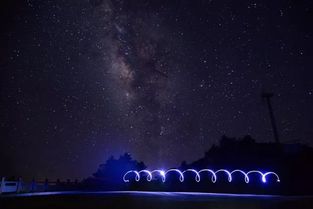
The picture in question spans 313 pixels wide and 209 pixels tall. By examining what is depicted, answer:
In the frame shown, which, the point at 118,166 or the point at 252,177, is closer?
the point at 252,177

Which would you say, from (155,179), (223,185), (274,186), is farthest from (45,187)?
(274,186)

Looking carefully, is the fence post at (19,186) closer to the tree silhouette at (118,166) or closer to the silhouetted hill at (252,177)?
the silhouetted hill at (252,177)

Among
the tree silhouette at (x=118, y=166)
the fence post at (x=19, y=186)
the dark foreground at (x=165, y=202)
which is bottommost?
the dark foreground at (x=165, y=202)

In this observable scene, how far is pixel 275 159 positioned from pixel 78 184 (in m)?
24.2

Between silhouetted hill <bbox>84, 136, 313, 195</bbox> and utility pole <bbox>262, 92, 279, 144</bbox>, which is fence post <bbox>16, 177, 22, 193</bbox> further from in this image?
utility pole <bbox>262, 92, 279, 144</bbox>

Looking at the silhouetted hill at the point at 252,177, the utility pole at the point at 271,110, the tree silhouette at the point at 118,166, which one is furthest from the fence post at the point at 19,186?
the tree silhouette at the point at 118,166

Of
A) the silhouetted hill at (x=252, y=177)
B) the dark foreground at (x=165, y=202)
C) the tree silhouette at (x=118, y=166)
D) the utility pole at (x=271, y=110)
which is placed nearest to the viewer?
the dark foreground at (x=165, y=202)

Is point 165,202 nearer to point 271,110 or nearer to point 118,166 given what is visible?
point 271,110

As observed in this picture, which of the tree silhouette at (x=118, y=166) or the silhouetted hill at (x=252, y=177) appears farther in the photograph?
the tree silhouette at (x=118, y=166)

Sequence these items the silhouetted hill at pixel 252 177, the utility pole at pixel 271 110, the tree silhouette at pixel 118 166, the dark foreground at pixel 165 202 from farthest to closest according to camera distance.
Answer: the tree silhouette at pixel 118 166 → the utility pole at pixel 271 110 → the silhouetted hill at pixel 252 177 → the dark foreground at pixel 165 202

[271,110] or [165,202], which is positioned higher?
[271,110]

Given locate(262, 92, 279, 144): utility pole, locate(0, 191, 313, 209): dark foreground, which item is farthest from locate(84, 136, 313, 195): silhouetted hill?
locate(0, 191, 313, 209): dark foreground

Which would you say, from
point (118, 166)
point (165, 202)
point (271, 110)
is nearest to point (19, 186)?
point (165, 202)

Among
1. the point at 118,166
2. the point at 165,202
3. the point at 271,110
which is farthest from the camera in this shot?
the point at 118,166
